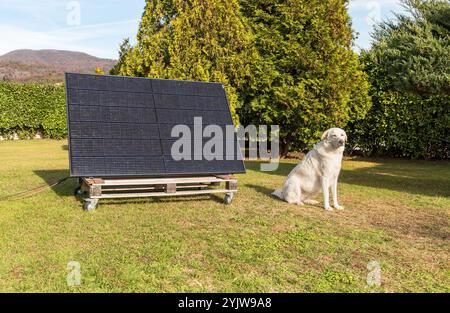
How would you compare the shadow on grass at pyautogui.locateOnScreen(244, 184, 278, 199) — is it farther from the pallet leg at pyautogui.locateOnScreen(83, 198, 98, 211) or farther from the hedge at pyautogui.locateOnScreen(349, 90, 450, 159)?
the hedge at pyautogui.locateOnScreen(349, 90, 450, 159)

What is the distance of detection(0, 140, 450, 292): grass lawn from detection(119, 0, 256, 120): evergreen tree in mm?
6194

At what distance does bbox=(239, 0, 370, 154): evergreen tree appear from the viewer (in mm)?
15734

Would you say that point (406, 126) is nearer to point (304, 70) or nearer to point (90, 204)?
point (304, 70)

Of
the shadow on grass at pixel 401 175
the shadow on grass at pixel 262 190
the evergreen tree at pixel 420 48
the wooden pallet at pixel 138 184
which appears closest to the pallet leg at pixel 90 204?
the wooden pallet at pixel 138 184

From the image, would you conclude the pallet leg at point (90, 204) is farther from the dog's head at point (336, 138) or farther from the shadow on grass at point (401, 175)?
the dog's head at point (336, 138)

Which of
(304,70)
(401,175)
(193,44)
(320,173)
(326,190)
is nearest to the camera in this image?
(326,190)

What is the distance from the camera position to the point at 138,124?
9000 mm

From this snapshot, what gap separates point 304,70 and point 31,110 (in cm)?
1620

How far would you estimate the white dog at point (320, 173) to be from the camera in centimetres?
870

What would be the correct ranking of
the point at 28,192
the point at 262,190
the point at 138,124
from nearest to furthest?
the point at 138,124, the point at 28,192, the point at 262,190

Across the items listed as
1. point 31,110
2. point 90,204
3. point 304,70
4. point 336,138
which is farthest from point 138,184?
point 31,110

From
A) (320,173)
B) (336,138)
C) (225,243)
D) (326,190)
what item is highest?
(336,138)
